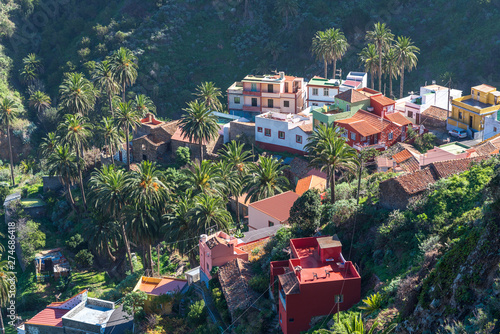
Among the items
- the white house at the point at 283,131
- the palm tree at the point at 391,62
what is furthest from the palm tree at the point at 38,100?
the palm tree at the point at 391,62

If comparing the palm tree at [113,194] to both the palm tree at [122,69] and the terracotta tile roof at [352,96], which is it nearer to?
the palm tree at [122,69]

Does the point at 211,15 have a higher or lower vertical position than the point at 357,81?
higher

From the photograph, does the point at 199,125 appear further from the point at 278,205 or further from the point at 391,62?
the point at 391,62

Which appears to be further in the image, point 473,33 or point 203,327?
point 473,33

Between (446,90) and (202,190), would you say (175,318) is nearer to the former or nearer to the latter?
(202,190)

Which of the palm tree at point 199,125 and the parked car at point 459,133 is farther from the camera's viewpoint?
the palm tree at point 199,125

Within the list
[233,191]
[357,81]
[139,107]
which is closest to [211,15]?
[139,107]
